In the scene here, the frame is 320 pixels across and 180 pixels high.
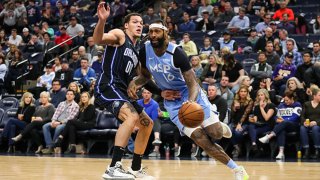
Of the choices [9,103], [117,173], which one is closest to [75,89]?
[9,103]

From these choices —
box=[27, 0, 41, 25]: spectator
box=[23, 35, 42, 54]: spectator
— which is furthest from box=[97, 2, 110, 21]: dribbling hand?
box=[27, 0, 41, 25]: spectator

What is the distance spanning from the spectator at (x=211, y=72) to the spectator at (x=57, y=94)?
11.3 feet

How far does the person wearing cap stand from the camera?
16.1 m

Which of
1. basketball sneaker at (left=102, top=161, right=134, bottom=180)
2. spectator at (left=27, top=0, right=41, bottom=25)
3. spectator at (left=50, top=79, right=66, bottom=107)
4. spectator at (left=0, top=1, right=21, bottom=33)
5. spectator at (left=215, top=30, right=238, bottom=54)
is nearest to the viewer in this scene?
basketball sneaker at (left=102, top=161, right=134, bottom=180)

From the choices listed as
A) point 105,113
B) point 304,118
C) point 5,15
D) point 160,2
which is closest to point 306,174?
point 304,118

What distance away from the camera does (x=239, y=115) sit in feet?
50.5

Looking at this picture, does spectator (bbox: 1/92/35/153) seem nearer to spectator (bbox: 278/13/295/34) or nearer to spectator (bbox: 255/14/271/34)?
spectator (bbox: 255/14/271/34)

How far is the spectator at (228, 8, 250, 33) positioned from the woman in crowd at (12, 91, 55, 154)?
548cm

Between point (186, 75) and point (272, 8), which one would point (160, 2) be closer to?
point (272, 8)

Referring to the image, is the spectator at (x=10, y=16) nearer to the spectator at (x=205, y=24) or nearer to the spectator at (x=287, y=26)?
the spectator at (x=205, y=24)

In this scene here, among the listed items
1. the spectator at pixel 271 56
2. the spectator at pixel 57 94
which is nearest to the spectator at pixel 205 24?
the spectator at pixel 271 56

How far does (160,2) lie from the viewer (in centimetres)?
2428

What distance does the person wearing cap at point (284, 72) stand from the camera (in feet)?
52.9

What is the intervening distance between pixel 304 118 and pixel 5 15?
1346 cm
